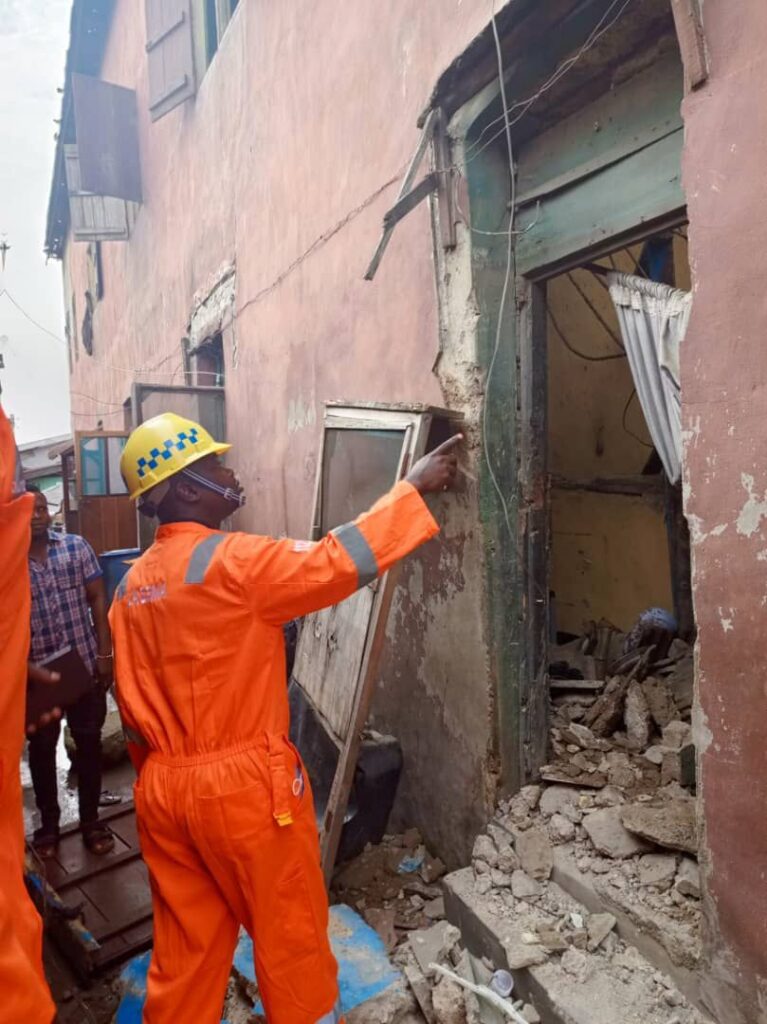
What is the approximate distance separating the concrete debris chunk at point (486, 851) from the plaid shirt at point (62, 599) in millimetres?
2220

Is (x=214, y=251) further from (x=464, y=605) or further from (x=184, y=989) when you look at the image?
(x=184, y=989)

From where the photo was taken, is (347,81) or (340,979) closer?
(340,979)

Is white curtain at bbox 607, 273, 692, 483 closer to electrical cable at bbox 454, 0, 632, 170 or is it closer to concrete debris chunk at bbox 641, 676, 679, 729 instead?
electrical cable at bbox 454, 0, 632, 170

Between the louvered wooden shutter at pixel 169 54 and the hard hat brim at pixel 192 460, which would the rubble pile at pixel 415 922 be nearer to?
the hard hat brim at pixel 192 460

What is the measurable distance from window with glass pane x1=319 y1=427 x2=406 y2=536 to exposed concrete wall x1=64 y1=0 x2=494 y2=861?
0.33 meters

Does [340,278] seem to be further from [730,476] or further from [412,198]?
[730,476]

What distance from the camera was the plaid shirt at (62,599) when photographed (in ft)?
11.7

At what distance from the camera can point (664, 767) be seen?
2.84 metres

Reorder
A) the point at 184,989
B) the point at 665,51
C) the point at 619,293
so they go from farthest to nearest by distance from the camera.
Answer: the point at 619,293, the point at 665,51, the point at 184,989

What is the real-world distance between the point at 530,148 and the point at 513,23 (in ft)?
1.66

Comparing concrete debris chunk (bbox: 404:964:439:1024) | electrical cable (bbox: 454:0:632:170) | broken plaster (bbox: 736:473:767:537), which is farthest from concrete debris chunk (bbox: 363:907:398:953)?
electrical cable (bbox: 454:0:632:170)

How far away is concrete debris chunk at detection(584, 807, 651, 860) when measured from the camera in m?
2.42

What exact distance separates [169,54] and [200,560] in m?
7.50

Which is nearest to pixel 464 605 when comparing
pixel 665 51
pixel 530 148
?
pixel 530 148
